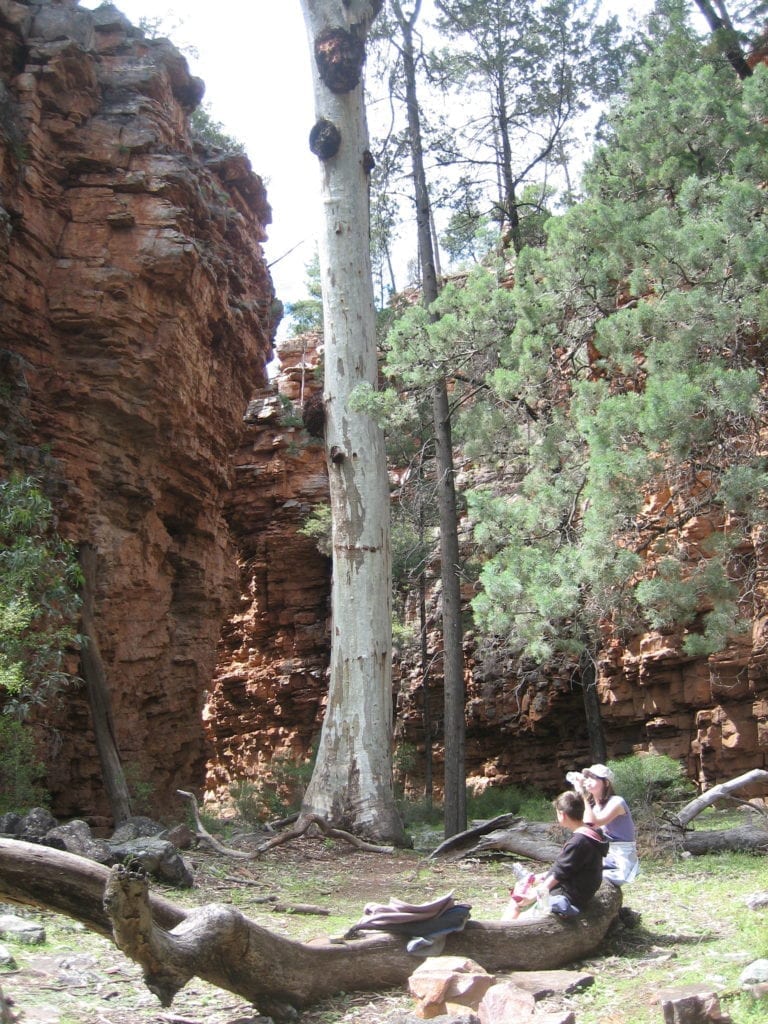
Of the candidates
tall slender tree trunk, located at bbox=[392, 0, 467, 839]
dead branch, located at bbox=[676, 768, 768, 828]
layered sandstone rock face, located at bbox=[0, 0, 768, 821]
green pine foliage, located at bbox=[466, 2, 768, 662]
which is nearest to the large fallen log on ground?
dead branch, located at bbox=[676, 768, 768, 828]

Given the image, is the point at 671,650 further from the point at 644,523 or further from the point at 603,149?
the point at 603,149

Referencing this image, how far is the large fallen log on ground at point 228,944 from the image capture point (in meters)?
3.04

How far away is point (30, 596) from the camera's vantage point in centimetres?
973

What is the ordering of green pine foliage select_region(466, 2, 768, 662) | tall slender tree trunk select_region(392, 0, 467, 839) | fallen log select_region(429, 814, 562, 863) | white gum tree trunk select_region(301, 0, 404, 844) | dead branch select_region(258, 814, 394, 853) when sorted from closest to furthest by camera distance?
fallen log select_region(429, 814, 562, 863) < green pine foliage select_region(466, 2, 768, 662) < dead branch select_region(258, 814, 394, 853) < white gum tree trunk select_region(301, 0, 404, 844) < tall slender tree trunk select_region(392, 0, 467, 839)

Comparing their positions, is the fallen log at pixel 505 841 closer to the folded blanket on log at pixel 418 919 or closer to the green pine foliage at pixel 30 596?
the folded blanket on log at pixel 418 919

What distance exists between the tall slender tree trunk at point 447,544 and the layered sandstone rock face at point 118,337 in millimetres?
3517

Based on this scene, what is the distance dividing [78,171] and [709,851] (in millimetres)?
12227

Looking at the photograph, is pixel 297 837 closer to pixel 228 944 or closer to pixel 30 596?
pixel 30 596

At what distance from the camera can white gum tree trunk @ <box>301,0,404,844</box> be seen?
31.7 feet

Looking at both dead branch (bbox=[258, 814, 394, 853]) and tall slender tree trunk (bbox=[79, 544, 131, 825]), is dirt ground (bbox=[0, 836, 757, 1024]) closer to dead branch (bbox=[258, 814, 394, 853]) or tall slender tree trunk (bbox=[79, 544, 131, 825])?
dead branch (bbox=[258, 814, 394, 853])

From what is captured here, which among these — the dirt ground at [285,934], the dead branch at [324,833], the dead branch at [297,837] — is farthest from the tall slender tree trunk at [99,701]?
the dirt ground at [285,934]

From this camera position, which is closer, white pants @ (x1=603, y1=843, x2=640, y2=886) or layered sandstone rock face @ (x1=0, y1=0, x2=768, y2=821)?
white pants @ (x1=603, y1=843, x2=640, y2=886)

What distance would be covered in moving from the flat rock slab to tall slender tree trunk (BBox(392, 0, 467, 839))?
6.66 meters

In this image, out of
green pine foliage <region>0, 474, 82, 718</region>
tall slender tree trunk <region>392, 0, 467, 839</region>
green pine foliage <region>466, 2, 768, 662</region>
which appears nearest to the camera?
green pine foliage <region>466, 2, 768, 662</region>
